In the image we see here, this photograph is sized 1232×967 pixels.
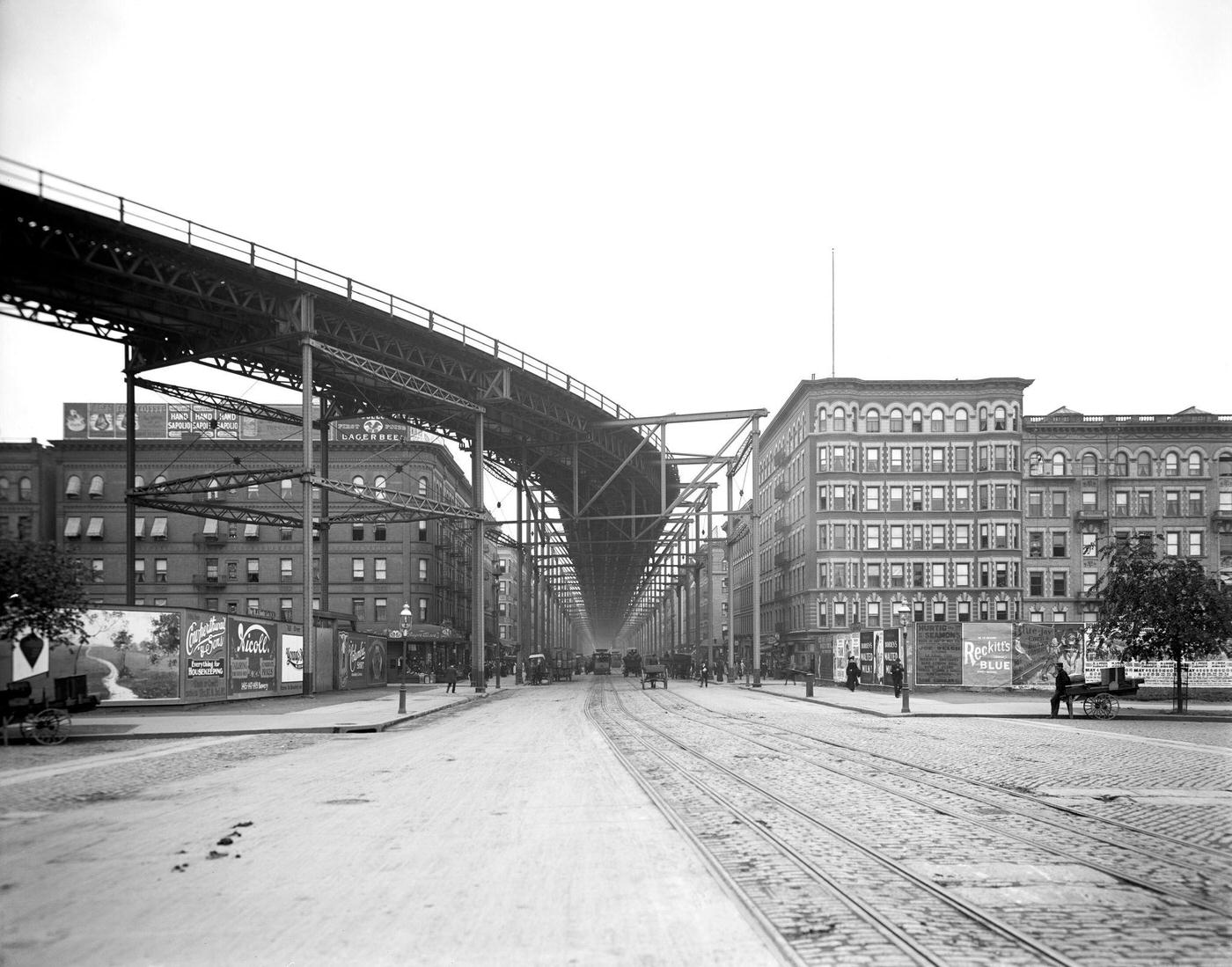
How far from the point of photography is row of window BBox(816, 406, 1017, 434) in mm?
72875

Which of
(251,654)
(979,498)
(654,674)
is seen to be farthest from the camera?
(979,498)

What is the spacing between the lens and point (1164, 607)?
2877cm

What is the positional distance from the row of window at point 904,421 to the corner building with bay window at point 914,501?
6cm

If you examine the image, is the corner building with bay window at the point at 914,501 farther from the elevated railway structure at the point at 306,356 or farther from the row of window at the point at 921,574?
the elevated railway structure at the point at 306,356

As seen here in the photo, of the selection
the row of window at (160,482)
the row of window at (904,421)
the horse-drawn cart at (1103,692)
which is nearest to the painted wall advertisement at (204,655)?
the row of window at (160,482)

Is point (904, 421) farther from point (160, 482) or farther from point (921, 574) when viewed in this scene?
point (160, 482)

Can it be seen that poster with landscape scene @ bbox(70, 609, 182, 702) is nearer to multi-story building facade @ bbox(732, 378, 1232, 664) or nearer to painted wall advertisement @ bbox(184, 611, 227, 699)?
painted wall advertisement @ bbox(184, 611, 227, 699)

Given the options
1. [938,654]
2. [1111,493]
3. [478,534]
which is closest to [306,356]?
[478,534]

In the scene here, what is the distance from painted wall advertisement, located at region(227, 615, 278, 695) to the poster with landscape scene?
3047 mm

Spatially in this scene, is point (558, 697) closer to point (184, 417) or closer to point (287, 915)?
point (287, 915)

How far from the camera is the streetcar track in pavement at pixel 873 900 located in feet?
20.2

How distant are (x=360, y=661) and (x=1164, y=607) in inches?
1264

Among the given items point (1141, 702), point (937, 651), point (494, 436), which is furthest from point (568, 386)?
point (1141, 702)

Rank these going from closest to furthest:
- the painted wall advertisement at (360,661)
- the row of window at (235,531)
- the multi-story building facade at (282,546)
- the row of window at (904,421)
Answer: the painted wall advertisement at (360,661) < the multi-story building facade at (282,546) < the row of window at (235,531) < the row of window at (904,421)
